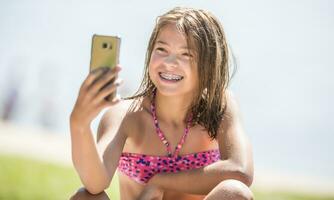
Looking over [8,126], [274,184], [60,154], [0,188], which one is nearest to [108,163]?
[0,188]

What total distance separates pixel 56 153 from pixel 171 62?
8.65 meters

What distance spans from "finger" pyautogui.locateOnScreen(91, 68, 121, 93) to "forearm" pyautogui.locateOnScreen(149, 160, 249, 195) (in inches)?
45.5

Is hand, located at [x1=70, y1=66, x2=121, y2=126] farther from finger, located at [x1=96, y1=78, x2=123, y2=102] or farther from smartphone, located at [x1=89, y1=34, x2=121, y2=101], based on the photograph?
smartphone, located at [x1=89, y1=34, x2=121, y2=101]

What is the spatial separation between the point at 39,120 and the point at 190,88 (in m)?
12.1

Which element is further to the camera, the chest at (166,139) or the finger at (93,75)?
the chest at (166,139)

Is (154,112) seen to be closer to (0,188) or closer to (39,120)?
(0,188)

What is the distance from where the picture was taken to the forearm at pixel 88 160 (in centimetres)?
251

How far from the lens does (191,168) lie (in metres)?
3.61

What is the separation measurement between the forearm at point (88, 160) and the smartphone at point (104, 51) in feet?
0.89

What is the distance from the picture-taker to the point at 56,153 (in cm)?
1162

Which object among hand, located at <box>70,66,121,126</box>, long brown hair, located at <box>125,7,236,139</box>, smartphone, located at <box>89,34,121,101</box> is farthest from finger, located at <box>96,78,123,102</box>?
long brown hair, located at <box>125,7,236,139</box>

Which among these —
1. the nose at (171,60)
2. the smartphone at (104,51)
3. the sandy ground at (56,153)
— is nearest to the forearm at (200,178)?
the nose at (171,60)

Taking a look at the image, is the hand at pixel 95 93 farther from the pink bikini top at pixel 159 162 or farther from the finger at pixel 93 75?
the pink bikini top at pixel 159 162

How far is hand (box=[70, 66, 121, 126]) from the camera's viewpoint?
2.32 m
